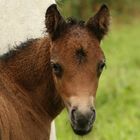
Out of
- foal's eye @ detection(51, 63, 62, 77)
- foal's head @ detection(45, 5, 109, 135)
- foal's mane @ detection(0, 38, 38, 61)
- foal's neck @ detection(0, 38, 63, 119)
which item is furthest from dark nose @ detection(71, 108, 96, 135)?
foal's mane @ detection(0, 38, 38, 61)

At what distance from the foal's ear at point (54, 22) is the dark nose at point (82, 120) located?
3.16 ft

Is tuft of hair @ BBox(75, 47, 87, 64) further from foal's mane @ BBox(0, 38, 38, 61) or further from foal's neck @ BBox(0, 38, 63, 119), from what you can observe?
foal's mane @ BBox(0, 38, 38, 61)

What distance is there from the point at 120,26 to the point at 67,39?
17266mm

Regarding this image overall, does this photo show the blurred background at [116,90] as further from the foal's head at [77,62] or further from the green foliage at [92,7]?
the foal's head at [77,62]

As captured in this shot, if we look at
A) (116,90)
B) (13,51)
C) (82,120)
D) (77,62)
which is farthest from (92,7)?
(82,120)

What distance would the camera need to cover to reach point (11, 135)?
23.0ft

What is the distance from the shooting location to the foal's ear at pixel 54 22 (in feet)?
23.4

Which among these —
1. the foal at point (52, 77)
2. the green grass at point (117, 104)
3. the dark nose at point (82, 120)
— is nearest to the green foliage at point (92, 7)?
the green grass at point (117, 104)

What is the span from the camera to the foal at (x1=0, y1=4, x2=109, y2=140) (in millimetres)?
6820

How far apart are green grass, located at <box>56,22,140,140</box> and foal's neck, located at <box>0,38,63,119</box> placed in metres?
0.62

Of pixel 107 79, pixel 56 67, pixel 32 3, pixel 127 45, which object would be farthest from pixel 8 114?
pixel 127 45

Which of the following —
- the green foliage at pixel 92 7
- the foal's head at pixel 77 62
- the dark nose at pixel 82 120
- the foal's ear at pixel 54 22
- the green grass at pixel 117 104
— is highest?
the foal's ear at pixel 54 22

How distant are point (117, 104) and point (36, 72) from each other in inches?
229

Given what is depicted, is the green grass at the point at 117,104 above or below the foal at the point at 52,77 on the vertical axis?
below
